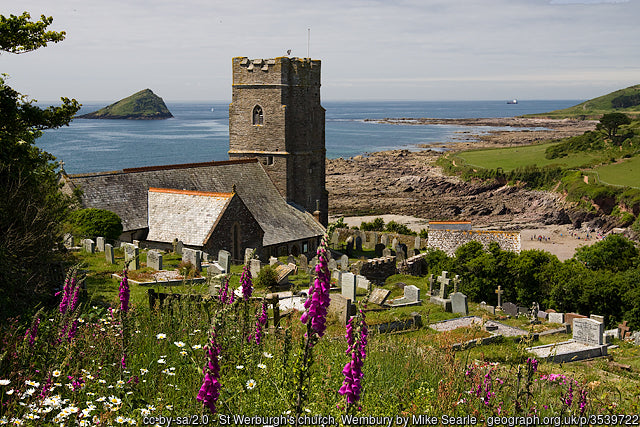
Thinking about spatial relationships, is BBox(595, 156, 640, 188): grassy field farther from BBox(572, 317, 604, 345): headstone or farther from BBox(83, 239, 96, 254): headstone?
BBox(83, 239, 96, 254): headstone

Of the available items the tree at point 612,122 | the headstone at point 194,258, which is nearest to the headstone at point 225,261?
the headstone at point 194,258

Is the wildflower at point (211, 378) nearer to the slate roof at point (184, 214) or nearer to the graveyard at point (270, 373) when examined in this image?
the graveyard at point (270, 373)

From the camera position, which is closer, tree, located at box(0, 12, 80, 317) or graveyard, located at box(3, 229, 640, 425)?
graveyard, located at box(3, 229, 640, 425)

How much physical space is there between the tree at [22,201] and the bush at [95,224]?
465 inches

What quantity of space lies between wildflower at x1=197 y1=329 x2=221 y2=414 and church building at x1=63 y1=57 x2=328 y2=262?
22.5 meters

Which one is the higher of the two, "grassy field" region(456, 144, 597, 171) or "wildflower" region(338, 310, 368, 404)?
"wildflower" region(338, 310, 368, 404)

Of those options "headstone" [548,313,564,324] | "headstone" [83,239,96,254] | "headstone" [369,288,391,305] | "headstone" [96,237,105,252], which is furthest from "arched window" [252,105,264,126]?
"headstone" [548,313,564,324]

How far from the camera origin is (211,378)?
4984 mm

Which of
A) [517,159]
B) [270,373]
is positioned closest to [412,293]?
[270,373]

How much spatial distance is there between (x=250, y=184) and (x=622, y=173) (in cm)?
6532

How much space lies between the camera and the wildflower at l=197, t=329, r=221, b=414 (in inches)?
193

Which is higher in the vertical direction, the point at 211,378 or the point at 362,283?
the point at 211,378

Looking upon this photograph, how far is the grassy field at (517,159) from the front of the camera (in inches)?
3802

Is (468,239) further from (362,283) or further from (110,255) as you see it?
(110,255)
